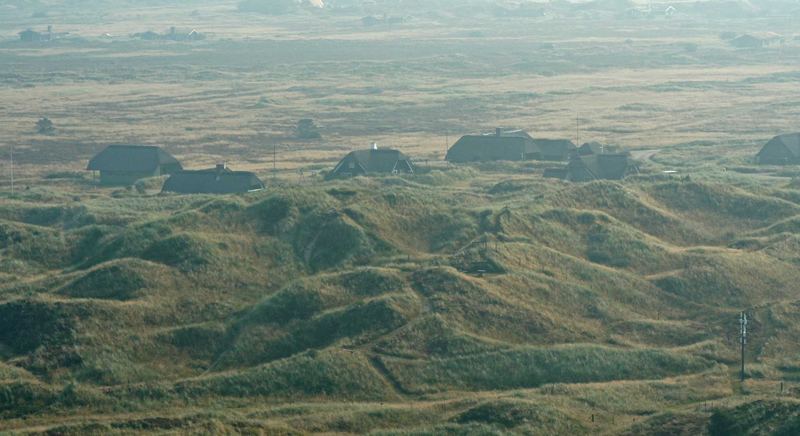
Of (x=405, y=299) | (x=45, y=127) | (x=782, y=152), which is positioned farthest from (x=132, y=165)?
(x=782, y=152)

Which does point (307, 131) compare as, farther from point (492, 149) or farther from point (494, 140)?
point (492, 149)

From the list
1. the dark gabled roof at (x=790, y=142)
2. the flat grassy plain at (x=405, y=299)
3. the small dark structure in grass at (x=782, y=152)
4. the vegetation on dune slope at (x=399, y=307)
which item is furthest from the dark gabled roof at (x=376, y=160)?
the dark gabled roof at (x=790, y=142)

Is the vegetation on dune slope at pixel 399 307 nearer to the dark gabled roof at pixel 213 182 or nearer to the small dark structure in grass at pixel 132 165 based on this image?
the dark gabled roof at pixel 213 182

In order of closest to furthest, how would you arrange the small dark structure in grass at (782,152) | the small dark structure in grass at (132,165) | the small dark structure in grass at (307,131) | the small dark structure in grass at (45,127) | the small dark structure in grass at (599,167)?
the small dark structure in grass at (599,167)
the small dark structure in grass at (132,165)
the small dark structure in grass at (782,152)
the small dark structure in grass at (307,131)
the small dark structure in grass at (45,127)

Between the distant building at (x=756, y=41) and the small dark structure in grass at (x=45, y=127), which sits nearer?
the small dark structure in grass at (x=45, y=127)

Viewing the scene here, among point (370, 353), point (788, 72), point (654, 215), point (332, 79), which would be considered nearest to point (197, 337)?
point (370, 353)

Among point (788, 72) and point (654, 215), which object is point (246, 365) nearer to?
point (654, 215)

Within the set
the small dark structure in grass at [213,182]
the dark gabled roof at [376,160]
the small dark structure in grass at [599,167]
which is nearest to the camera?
the small dark structure in grass at [213,182]
